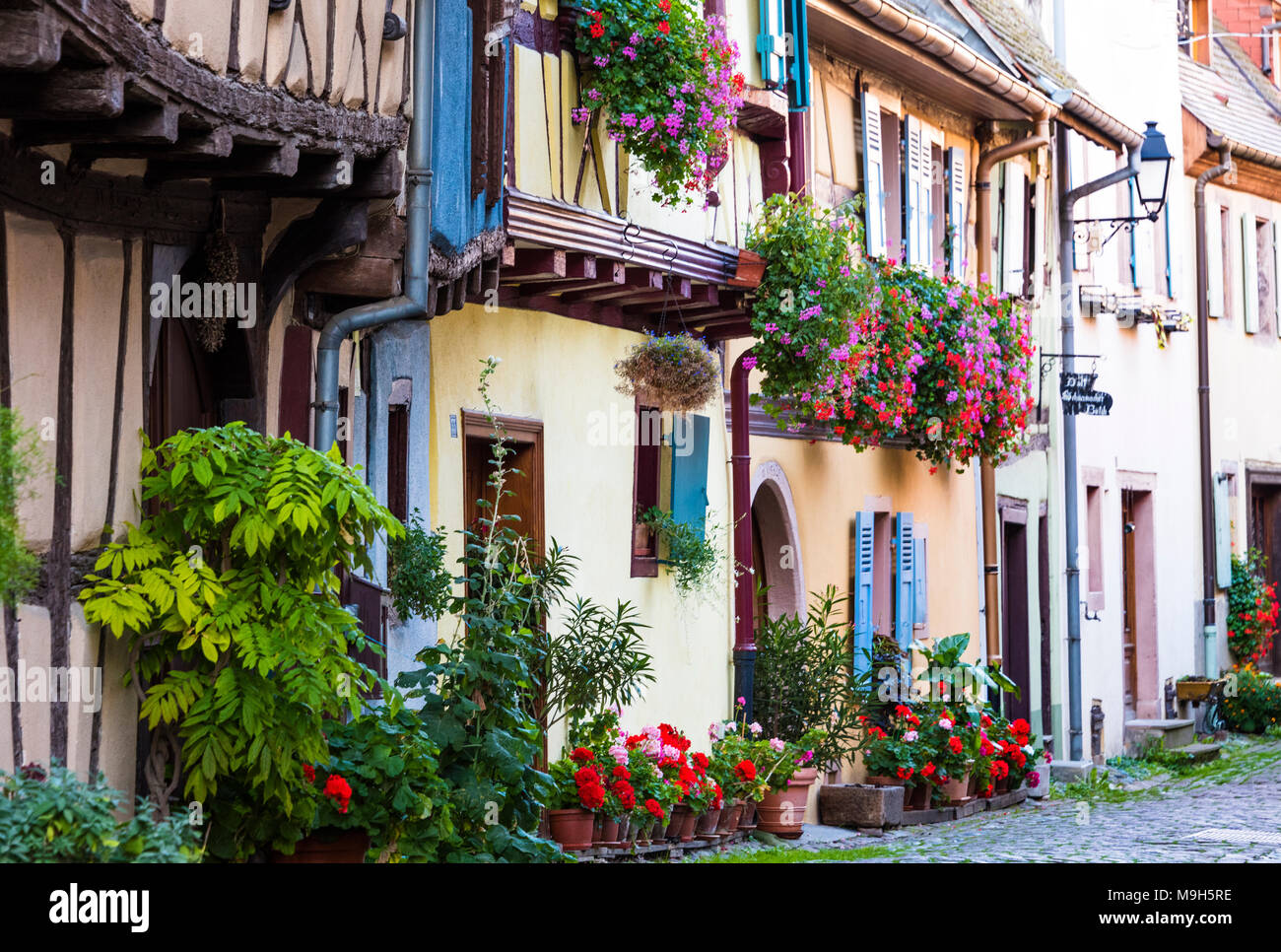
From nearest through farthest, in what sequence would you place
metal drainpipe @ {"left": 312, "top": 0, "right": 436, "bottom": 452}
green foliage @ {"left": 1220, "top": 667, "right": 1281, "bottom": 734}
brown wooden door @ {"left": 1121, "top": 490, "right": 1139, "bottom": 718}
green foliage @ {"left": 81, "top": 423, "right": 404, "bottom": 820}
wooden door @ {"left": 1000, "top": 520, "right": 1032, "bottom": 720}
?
green foliage @ {"left": 81, "top": 423, "right": 404, "bottom": 820}, metal drainpipe @ {"left": 312, "top": 0, "right": 436, "bottom": 452}, wooden door @ {"left": 1000, "top": 520, "right": 1032, "bottom": 720}, brown wooden door @ {"left": 1121, "top": 490, "right": 1139, "bottom": 718}, green foliage @ {"left": 1220, "top": 667, "right": 1281, "bottom": 734}

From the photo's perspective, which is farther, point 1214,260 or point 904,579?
point 1214,260

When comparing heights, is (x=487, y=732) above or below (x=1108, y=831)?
above

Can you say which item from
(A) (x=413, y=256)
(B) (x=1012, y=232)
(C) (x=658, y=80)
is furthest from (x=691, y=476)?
(B) (x=1012, y=232)

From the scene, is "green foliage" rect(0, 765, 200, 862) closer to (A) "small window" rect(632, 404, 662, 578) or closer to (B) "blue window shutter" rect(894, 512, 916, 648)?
(A) "small window" rect(632, 404, 662, 578)

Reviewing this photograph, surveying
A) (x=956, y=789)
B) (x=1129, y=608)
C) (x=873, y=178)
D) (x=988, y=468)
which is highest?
(x=873, y=178)

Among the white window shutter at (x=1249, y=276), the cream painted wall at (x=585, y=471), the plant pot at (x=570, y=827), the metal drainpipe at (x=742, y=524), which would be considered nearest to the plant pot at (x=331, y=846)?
the plant pot at (x=570, y=827)

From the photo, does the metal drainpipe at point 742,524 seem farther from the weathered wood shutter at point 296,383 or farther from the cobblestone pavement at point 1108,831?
the weathered wood shutter at point 296,383

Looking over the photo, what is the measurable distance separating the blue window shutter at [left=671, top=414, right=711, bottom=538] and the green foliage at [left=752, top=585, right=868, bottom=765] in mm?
1385

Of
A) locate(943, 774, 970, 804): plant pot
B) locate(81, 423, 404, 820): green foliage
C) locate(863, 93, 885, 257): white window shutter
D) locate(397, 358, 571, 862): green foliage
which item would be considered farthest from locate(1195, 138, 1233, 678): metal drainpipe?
locate(81, 423, 404, 820): green foliage

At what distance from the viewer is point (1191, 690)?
2073cm

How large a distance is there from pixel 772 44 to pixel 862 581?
3952 mm

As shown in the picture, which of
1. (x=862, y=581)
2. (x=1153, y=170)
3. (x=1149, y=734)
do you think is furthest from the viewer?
(x=1153, y=170)

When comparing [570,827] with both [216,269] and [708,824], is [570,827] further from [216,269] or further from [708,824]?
[216,269]

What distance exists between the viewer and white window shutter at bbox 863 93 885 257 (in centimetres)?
1402
